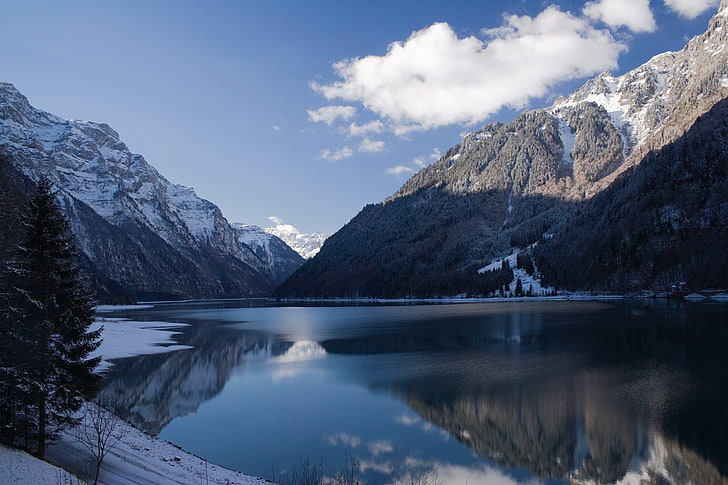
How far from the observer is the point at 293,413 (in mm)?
25938

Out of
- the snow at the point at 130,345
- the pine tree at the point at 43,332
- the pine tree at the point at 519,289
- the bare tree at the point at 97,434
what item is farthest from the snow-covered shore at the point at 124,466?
the pine tree at the point at 519,289

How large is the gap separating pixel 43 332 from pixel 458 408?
66.4 ft

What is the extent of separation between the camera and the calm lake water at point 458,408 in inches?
703

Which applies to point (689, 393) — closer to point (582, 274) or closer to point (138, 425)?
point (138, 425)

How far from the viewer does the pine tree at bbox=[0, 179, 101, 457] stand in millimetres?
14250

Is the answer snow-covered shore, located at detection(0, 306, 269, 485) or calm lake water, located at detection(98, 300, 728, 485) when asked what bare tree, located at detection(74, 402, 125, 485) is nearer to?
snow-covered shore, located at detection(0, 306, 269, 485)

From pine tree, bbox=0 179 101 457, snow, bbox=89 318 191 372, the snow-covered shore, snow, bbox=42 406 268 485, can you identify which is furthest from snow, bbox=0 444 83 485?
snow, bbox=89 318 191 372

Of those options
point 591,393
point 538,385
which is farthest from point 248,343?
point 591,393

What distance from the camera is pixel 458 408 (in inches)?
989

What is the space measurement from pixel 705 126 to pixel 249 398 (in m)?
227

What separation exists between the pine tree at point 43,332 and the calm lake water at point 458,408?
6.90 meters

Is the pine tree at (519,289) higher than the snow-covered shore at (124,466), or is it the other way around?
the pine tree at (519,289)

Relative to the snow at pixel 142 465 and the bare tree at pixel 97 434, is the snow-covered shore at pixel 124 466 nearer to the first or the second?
the snow at pixel 142 465

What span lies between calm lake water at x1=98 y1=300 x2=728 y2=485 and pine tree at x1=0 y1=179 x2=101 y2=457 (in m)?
6.90
